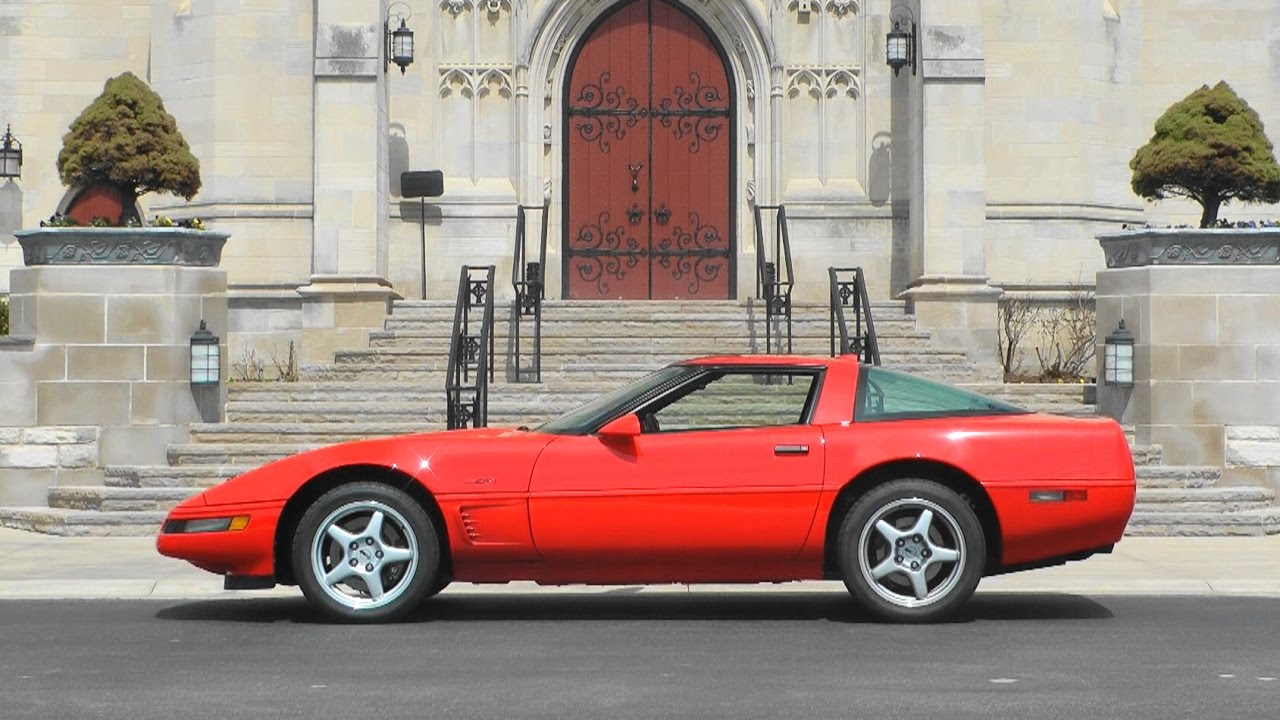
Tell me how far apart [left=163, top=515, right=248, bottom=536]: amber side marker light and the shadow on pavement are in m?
0.53

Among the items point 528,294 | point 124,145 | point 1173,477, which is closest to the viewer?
point 1173,477

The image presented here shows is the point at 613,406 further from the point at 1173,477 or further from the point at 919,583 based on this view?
the point at 1173,477

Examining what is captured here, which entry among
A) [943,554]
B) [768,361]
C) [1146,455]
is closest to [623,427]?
[768,361]

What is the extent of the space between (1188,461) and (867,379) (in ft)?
22.3

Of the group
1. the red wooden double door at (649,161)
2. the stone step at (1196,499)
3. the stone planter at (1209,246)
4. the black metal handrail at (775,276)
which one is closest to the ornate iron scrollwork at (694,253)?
the red wooden double door at (649,161)

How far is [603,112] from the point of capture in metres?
23.1

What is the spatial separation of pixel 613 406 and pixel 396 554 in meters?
1.29

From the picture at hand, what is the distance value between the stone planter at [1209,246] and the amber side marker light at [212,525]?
357 inches

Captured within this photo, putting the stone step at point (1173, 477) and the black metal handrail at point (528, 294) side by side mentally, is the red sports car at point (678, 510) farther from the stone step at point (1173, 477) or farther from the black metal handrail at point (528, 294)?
the black metal handrail at point (528, 294)

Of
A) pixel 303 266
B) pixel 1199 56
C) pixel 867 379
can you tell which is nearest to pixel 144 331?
pixel 303 266

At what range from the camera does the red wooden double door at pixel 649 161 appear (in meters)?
23.1

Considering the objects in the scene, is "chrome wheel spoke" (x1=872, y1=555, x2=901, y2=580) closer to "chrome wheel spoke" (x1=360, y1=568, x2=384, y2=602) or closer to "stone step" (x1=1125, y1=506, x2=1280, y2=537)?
"chrome wheel spoke" (x1=360, y1=568, x2=384, y2=602)

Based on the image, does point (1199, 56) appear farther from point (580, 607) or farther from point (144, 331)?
point (580, 607)

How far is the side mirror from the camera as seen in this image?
979 centimetres
